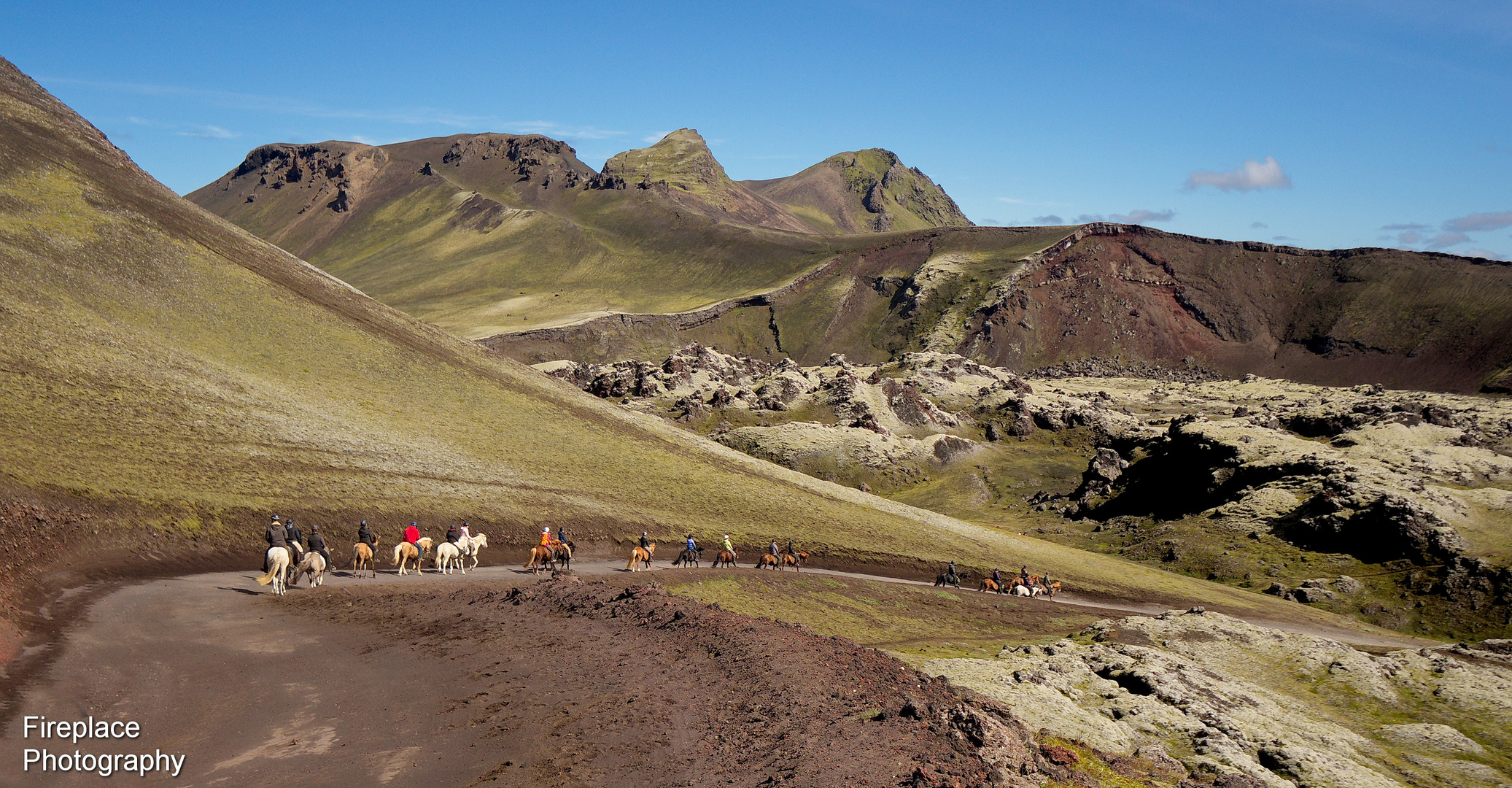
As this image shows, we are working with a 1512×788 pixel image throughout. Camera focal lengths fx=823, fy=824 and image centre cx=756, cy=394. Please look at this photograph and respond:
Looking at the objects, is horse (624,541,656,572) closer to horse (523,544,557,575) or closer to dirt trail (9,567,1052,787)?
horse (523,544,557,575)

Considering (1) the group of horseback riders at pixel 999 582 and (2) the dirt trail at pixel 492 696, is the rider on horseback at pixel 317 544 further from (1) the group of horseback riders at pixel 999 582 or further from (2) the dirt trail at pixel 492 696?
(1) the group of horseback riders at pixel 999 582

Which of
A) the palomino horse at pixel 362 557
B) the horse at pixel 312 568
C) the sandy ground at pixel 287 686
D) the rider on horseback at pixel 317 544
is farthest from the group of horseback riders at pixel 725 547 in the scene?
the sandy ground at pixel 287 686

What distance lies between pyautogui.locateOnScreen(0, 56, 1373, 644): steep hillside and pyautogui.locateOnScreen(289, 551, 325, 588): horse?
7562 mm

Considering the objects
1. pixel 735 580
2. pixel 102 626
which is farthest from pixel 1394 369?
pixel 102 626

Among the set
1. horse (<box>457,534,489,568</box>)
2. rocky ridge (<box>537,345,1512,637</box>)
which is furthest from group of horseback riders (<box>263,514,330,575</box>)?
rocky ridge (<box>537,345,1512,637</box>)

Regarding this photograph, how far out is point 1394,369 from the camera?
18650 cm

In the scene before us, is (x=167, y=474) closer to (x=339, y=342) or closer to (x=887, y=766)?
(x=339, y=342)

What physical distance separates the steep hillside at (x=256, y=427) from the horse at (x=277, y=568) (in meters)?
7.40

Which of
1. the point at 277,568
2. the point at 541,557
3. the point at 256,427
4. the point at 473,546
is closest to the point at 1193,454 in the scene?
the point at 541,557

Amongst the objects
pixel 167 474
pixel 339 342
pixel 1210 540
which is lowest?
pixel 1210 540

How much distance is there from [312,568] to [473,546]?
425 inches

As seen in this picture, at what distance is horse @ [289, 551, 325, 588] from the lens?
115ft

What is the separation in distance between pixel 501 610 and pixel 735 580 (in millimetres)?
15983

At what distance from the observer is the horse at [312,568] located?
115 feet
